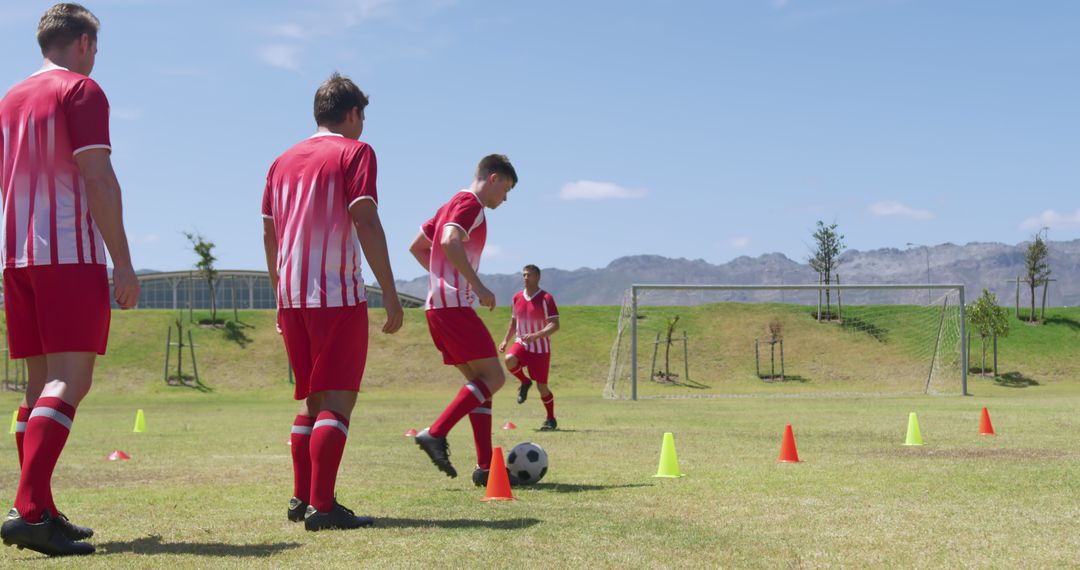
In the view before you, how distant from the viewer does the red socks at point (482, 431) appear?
26.0 feet

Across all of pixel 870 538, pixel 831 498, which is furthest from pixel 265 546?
pixel 831 498

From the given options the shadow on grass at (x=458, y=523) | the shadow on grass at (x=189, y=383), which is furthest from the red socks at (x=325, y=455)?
the shadow on grass at (x=189, y=383)

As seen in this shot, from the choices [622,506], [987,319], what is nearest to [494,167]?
[622,506]

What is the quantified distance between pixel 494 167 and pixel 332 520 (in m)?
3.28

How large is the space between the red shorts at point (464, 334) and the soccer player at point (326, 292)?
173cm

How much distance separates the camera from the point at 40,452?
5004mm

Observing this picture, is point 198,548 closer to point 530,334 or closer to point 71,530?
point 71,530

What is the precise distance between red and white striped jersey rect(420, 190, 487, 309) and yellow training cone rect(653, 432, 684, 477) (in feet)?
6.22

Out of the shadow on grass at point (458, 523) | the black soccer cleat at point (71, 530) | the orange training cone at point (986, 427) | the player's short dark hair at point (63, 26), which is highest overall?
the player's short dark hair at point (63, 26)

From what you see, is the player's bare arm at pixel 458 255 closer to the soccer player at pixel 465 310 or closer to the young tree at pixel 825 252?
the soccer player at pixel 465 310

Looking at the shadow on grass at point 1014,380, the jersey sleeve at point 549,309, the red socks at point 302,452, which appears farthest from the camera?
the shadow on grass at point 1014,380

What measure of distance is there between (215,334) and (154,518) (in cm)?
4501

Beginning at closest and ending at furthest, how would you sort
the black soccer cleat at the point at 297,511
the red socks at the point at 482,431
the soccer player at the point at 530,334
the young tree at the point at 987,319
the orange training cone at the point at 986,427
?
the black soccer cleat at the point at 297,511
the red socks at the point at 482,431
the orange training cone at the point at 986,427
the soccer player at the point at 530,334
the young tree at the point at 987,319

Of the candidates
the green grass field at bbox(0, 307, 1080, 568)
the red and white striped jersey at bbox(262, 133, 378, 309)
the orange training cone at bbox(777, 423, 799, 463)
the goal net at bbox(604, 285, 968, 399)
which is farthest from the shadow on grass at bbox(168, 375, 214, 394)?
the red and white striped jersey at bbox(262, 133, 378, 309)
